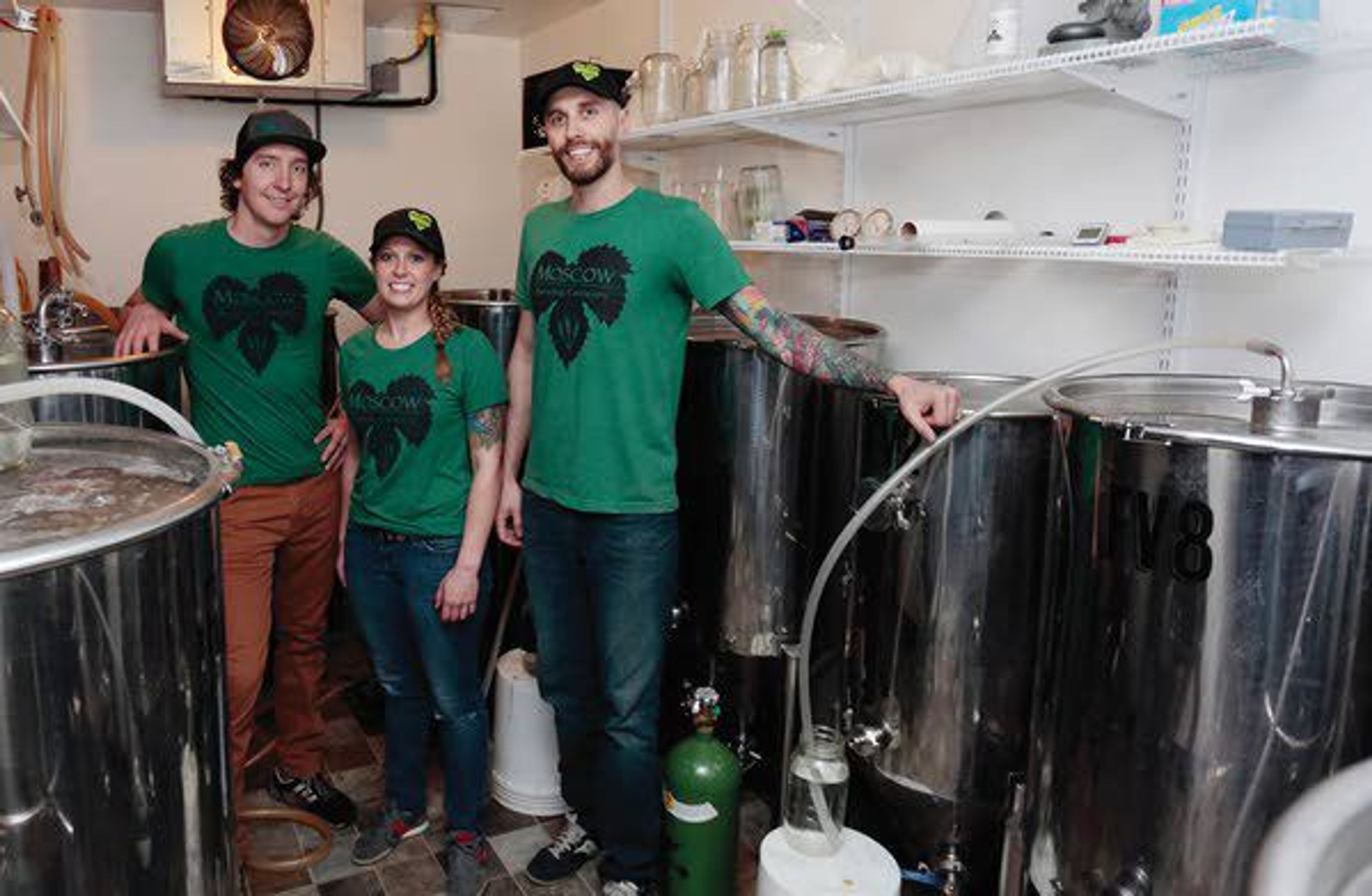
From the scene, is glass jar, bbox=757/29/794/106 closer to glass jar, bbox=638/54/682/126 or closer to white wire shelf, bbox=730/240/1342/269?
white wire shelf, bbox=730/240/1342/269

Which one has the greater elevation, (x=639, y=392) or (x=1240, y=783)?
(x=639, y=392)

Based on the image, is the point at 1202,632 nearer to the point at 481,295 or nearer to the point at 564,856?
the point at 564,856

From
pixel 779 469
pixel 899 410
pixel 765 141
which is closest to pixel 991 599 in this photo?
pixel 899 410

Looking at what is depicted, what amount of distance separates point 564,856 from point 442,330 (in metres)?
1.11

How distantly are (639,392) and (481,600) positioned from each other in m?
0.60

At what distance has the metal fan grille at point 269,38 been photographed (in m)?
3.40

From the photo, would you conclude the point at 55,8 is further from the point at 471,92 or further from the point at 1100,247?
the point at 1100,247

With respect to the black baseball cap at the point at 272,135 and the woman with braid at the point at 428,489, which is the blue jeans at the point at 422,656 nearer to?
the woman with braid at the point at 428,489

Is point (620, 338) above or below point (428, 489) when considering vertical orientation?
above

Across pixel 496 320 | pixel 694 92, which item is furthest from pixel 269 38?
pixel 694 92

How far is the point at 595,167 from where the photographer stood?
6.33 ft

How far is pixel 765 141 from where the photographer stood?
110 inches

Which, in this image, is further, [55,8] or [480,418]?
[55,8]

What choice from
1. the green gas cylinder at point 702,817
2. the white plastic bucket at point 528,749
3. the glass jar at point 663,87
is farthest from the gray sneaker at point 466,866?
the glass jar at point 663,87
